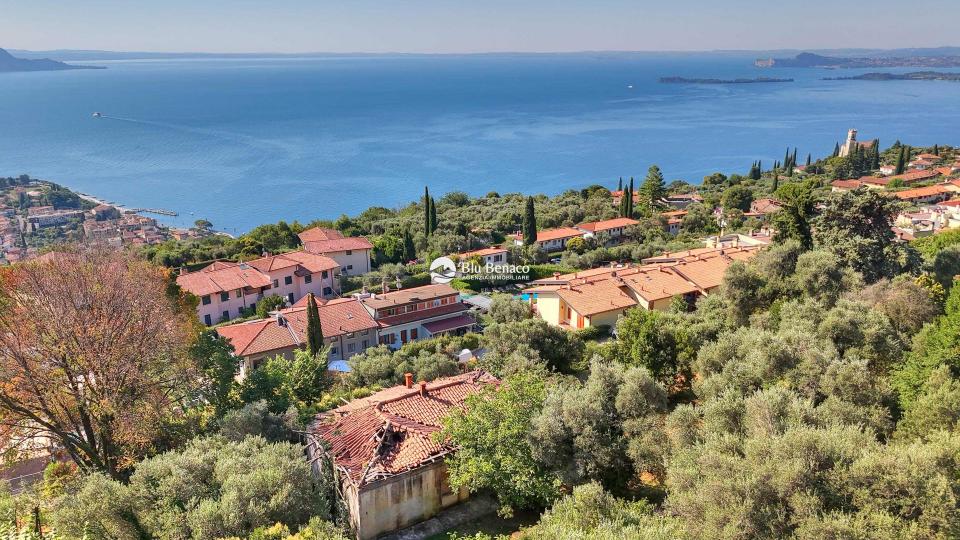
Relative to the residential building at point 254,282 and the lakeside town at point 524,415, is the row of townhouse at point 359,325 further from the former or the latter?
the residential building at point 254,282

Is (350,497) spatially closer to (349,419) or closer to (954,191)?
(349,419)

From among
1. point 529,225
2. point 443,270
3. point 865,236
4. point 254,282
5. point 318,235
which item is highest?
point 865,236

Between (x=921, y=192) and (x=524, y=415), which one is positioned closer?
(x=524, y=415)

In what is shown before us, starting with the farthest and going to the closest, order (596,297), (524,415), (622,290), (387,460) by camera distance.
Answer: (622,290) < (596,297) < (387,460) < (524,415)

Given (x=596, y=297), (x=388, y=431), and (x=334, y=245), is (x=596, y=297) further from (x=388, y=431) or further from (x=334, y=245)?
(x=334, y=245)

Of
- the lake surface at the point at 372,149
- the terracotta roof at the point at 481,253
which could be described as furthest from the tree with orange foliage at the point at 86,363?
the lake surface at the point at 372,149

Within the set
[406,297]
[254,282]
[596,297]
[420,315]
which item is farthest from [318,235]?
[596,297]

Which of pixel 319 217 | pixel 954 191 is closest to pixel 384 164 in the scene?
pixel 319 217
